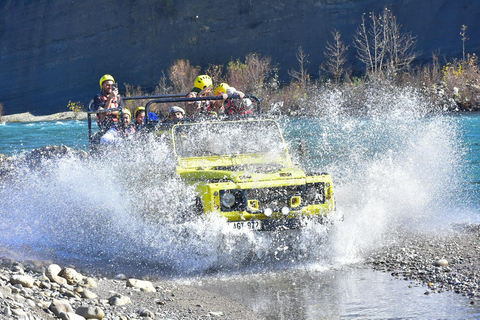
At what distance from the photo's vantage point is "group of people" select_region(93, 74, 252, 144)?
33.4 ft

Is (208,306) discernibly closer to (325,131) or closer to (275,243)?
(275,243)

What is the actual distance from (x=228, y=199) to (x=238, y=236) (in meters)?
0.46

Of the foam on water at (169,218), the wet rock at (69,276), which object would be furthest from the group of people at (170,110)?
the wet rock at (69,276)

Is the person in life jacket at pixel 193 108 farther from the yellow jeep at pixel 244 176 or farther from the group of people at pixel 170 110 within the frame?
the yellow jeep at pixel 244 176

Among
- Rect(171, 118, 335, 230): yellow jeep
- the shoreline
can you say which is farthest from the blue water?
Rect(171, 118, 335, 230): yellow jeep

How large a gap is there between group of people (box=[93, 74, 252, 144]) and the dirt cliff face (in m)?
48.9

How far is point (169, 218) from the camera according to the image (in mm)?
8008

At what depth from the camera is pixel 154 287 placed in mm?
7176

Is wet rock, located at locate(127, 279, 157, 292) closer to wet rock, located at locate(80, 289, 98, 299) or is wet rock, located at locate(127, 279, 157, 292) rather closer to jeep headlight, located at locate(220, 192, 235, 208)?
wet rock, located at locate(80, 289, 98, 299)

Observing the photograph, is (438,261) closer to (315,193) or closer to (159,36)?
(315,193)

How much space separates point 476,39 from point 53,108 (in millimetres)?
38531

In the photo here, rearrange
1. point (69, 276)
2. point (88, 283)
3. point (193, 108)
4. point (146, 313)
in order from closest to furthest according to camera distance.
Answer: point (146, 313) → point (69, 276) → point (88, 283) → point (193, 108)

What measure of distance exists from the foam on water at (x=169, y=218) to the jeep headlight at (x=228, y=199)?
0.22m

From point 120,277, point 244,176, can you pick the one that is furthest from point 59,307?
point 244,176
